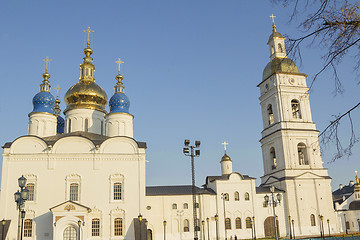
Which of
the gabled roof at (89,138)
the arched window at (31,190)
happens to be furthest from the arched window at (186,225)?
the arched window at (31,190)

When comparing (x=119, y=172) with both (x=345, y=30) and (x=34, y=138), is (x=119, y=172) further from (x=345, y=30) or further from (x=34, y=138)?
(x=345, y=30)

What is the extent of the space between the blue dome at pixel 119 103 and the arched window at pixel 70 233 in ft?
36.4

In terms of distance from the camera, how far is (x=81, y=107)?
1237 inches

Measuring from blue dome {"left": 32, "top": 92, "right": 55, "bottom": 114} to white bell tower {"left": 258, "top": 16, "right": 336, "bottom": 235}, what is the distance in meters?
21.2

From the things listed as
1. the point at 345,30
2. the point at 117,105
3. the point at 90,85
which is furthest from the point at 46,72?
the point at 345,30

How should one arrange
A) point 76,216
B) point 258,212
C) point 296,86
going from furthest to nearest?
1. point 296,86
2. point 258,212
3. point 76,216

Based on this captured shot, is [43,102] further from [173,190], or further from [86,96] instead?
[173,190]

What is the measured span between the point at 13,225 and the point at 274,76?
2730 cm

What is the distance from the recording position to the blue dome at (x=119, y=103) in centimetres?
3231

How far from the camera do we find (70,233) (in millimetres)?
24719

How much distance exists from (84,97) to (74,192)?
8.89 meters

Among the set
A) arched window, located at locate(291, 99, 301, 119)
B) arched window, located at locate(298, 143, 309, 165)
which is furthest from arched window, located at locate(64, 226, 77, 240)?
arched window, located at locate(291, 99, 301, 119)

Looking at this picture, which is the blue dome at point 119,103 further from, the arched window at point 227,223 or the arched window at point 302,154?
the arched window at point 302,154

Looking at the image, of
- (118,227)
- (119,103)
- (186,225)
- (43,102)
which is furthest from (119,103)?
(186,225)
